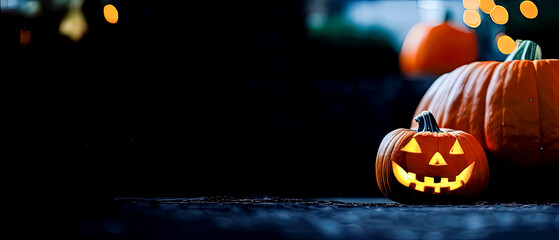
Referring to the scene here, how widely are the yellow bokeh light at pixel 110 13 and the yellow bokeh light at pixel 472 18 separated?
1.43m

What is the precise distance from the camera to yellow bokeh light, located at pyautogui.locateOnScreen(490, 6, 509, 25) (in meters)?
2.53

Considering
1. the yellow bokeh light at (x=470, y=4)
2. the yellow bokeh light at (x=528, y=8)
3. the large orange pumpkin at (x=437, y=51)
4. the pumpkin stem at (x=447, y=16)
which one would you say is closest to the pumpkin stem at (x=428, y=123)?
the large orange pumpkin at (x=437, y=51)

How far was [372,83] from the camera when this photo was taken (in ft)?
6.86

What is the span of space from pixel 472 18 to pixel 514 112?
0.86 metres

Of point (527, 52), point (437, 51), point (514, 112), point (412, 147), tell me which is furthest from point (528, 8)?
point (412, 147)

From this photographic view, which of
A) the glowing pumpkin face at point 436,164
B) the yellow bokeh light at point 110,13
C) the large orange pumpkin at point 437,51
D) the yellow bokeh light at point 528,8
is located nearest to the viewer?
the glowing pumpkin face at point 436,164

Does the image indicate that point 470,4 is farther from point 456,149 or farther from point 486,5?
point 456,149

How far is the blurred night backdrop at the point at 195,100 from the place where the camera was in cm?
174

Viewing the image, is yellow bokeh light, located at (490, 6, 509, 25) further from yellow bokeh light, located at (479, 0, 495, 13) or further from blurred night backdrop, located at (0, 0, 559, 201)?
blurred night backdrop, located at (0, 0, 559, 201)

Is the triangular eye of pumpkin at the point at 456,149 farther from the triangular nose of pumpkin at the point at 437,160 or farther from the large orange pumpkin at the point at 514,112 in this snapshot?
the large orange pumpkin at the point at 514,112

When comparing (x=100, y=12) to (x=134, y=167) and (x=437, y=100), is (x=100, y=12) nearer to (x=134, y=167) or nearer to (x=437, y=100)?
(x=134, y=167)

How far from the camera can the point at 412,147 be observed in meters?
1.67

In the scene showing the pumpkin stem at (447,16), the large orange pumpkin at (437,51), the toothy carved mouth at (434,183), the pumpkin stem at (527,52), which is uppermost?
the pumpkin stem at (447,16)

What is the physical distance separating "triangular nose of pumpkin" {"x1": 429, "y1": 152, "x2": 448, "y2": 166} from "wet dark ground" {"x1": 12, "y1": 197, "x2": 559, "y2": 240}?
0.35 meters
